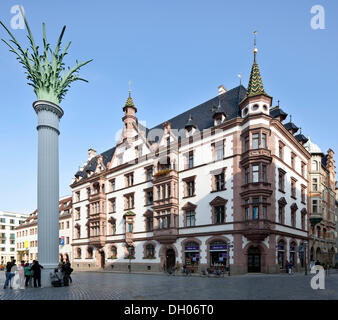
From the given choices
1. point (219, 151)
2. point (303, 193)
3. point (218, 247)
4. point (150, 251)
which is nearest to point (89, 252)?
point (150, 251)

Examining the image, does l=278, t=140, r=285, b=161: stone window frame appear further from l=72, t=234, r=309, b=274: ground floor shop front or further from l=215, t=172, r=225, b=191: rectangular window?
l=72, t=234, r=309, b=274: ground floor shop front

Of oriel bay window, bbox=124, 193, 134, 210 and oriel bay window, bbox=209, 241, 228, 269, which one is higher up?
oriel bay window, bbox=124, 193, 134, 210

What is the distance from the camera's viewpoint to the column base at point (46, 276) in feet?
70.2

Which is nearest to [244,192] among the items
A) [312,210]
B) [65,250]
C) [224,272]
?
[224,272]

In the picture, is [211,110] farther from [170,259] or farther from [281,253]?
[170,259]

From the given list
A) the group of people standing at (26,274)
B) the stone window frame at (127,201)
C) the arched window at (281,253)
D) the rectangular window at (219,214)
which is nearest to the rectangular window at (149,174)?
the stone window frame at (127,201)

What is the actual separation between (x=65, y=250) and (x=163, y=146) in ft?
112

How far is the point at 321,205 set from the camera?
48.8m

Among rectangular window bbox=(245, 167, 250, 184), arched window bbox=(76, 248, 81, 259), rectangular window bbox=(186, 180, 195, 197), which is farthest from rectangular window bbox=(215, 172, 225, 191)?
arched window bbox=(76, 248, 81, 259)

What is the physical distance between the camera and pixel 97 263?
54906 millimetres

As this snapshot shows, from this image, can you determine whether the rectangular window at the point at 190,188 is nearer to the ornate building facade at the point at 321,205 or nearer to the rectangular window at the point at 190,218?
the rectangular window at the point at 190,218

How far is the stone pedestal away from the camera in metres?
21.8

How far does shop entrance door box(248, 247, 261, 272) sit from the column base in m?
20.6
